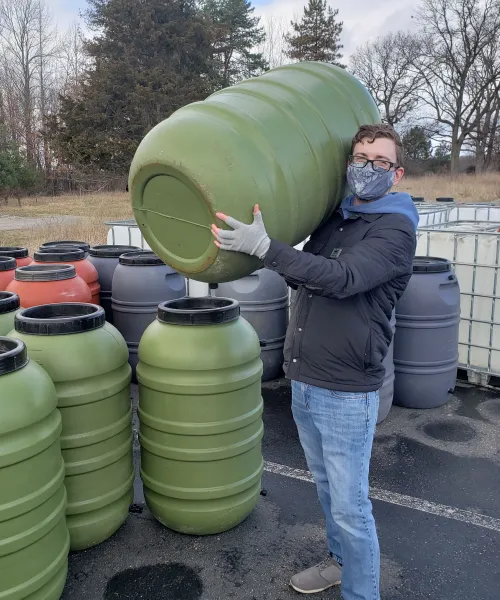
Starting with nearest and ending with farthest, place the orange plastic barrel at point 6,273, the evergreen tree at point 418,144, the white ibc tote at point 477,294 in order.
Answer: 1. the orange plastic barrel at point 6,273
2. the white ibc tote at point 477,294
3. the evergreen tree at point 418,144

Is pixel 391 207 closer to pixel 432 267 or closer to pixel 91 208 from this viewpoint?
pixel 432 267

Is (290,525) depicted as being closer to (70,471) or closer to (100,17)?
(70,471)

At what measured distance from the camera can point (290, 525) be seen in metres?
3.40

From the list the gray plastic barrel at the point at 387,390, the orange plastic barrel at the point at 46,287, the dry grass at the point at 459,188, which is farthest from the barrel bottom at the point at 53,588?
the dry grass at the point at 459,188

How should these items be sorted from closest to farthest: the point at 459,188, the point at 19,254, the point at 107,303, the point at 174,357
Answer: the point at 174,357 → the point at 19,254 → the point at 107,303 → the point at 459,188

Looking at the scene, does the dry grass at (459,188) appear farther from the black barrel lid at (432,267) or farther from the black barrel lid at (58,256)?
the black barrel lid at (58,256)

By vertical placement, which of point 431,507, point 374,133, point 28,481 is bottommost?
point 431,507

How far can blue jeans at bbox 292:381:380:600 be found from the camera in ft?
7.82

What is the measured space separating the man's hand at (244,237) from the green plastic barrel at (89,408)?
119cm

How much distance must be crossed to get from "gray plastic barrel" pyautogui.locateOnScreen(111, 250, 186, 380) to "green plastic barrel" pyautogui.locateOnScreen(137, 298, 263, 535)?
229 centimetres

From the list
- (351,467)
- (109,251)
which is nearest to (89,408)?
(351,467)

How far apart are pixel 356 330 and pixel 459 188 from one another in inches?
1259

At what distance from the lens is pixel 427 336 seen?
5066mm

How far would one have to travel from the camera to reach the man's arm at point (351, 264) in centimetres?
208
